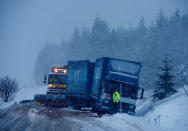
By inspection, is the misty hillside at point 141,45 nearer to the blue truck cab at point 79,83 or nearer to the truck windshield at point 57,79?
the truck windshield at point 57,79

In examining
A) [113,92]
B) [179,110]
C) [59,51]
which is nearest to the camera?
[179,110]

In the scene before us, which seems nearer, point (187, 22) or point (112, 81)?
point (112, 81)

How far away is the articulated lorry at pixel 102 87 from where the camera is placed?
16.7 metres

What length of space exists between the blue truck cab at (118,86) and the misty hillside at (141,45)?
86.1 feet

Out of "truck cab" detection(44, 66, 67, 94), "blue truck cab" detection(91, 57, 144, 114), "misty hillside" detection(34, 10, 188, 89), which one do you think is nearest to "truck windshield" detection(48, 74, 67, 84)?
"truck cab" detection(44, 66, 67, 94)

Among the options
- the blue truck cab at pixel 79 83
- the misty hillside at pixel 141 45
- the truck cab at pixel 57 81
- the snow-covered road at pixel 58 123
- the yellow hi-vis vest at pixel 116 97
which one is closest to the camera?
the snow-covered road at pixel 58 123

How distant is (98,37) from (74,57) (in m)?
12.0

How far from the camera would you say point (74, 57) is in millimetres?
71812

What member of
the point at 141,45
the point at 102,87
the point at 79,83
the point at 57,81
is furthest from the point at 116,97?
the point at 141,45

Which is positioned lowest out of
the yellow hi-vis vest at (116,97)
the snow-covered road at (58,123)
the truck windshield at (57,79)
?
the snow-covered road at (58,123)

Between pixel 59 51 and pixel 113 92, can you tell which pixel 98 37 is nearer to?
pixel 59 51

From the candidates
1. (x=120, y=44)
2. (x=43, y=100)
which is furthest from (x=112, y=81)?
(x=120, y=44)

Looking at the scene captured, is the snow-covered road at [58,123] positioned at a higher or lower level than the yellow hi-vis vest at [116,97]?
lower

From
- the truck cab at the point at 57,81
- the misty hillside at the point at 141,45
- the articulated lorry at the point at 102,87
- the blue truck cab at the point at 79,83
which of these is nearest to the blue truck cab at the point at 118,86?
the articulated lorry at the point at 102,87
